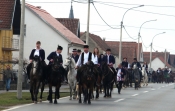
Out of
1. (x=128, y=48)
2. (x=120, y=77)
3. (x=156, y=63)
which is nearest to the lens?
(x=120, y=77)

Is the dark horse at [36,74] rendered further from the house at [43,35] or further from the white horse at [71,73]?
the house at [43,35]

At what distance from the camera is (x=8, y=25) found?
1870 inches

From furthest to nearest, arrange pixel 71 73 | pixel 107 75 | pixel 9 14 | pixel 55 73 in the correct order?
pixel 9 14, pixel 107 75, pixel 71 73, pixel 55 73

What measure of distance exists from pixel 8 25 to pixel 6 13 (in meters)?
2.00

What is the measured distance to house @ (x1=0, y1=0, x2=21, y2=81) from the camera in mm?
47719

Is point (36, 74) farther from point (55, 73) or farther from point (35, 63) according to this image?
point (55, 73)

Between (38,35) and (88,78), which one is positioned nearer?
(88,78)

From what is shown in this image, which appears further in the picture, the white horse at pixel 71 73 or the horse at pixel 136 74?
the horse at pixel 136 74

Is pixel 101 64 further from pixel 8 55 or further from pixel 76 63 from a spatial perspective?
pixel 8 55

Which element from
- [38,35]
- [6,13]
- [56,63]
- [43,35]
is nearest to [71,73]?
[56,63]

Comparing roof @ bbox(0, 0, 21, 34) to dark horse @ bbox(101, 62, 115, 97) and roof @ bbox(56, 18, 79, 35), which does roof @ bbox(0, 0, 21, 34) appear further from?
dark horse @ bbox(101, 62, 115, 97)

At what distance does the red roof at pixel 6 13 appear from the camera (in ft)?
156

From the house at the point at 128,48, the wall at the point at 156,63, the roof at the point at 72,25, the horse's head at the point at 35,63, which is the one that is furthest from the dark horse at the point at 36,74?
the wall at the point at 156,63

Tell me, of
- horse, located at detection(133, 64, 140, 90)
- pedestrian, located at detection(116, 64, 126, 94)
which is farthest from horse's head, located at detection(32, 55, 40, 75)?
horse, located at detection(133, 64, 140, 90)
